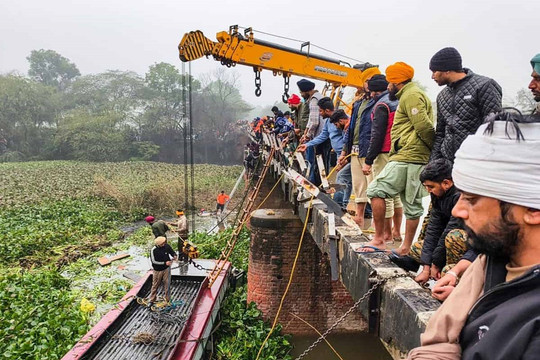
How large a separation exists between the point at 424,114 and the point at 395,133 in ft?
1.24

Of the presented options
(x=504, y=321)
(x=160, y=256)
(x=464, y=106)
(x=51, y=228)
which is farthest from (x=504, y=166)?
(x=51, y=228)

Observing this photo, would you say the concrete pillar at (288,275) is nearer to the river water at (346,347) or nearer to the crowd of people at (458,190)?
the river water at (346,347)

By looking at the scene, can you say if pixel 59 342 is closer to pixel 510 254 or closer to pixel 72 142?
pixel 510 254

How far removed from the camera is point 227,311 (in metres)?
8.30

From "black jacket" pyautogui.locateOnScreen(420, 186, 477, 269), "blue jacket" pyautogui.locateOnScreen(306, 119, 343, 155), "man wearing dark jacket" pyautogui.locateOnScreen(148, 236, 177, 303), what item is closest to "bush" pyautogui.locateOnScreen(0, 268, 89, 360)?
"man wearing dark jacket" pyautogui.locateOnScreen(148, 236, 177, 303)

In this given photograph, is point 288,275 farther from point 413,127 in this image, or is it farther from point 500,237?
point 500,237

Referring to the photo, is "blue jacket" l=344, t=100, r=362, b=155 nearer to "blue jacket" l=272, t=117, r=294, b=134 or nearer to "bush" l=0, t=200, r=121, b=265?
"blue jacket" l=272, t=117, r=294, b=134

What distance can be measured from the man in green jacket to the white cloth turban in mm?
2425

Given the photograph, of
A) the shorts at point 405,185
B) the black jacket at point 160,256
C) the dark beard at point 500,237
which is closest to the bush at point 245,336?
the black jacket at point 160,256

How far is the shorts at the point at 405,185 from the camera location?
12.1 ft

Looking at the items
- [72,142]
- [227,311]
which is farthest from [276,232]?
[72,142]

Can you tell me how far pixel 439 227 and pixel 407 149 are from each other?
110cm

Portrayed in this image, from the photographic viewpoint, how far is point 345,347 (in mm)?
8445

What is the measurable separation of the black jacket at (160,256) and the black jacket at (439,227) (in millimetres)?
4823
